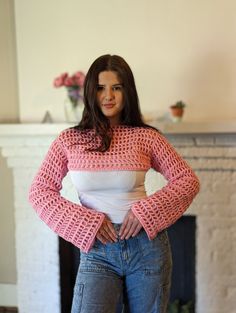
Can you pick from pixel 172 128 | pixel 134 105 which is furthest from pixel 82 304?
pixel 172 128

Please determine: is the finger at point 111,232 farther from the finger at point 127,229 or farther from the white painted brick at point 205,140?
the white painted brick at point 205,140

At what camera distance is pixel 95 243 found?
1293 mm

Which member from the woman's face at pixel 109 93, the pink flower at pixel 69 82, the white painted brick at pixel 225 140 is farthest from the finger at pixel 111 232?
the pink flower at pixel 69 82

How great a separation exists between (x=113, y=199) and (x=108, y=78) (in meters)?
0.39

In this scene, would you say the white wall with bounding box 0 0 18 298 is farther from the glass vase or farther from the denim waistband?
the denim waistband

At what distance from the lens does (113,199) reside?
4.30 ft

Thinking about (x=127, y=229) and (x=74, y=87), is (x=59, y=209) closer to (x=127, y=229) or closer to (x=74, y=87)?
(x=127, y=229)

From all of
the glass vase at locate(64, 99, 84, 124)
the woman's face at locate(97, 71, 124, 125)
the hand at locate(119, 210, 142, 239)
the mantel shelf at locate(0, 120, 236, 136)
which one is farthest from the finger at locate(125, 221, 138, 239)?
the glass vase at locate(64, 99, 84, 124)

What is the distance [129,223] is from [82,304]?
0.28 m

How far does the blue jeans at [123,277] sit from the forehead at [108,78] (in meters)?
0.46

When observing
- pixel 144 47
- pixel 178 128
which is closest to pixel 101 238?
pixel 178 128

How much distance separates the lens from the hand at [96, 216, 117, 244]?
127 cm

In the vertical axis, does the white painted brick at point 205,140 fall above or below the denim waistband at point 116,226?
above

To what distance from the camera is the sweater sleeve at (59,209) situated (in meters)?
1.26
